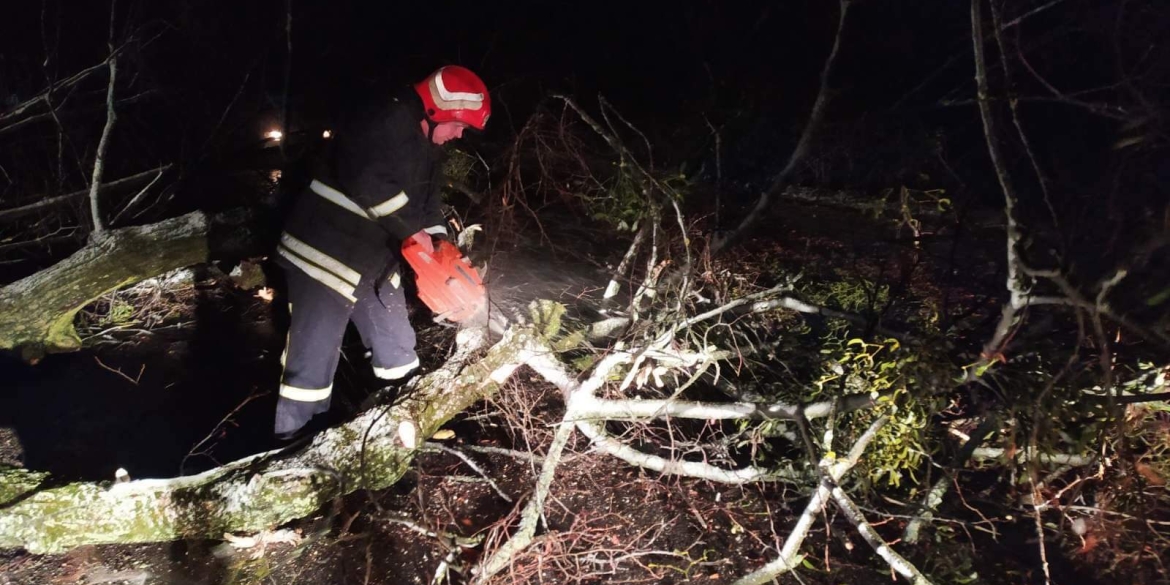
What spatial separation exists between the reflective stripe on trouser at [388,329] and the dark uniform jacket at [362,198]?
0.27 metres

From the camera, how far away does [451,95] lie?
8.34 ft

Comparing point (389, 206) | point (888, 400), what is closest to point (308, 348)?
point (389, 206)

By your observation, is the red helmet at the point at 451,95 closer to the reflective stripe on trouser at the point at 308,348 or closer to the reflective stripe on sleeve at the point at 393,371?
the reflective stripe on trouser at the point at 308,348

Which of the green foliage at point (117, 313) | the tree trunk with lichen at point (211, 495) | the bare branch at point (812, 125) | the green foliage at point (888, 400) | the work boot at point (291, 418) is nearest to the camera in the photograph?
the tree trunk with lichen at point (211, 495)

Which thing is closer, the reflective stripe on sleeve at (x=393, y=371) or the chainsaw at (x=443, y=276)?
the chainsaw at (x=443, y=276)

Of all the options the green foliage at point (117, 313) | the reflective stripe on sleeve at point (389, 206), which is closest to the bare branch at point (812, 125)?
the reflective stripe on sleeve at point (389, 206)

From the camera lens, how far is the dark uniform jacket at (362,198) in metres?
2.52

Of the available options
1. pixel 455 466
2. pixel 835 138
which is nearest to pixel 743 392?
pixel 455 466

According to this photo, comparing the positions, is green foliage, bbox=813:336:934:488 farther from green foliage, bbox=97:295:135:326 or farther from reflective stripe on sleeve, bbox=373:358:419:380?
green foliage, bbox=97:295:135:326

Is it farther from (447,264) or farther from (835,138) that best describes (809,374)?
(835,138)

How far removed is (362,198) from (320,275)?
409 mm

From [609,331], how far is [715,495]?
106 cm

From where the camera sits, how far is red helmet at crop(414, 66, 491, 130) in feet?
8.36

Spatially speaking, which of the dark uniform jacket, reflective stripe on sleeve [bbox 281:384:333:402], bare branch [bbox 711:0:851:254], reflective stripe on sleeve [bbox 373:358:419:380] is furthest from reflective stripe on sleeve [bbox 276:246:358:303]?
bare branch [bbox 711:0:851:254]
